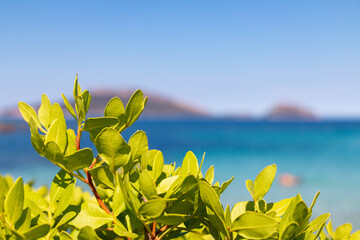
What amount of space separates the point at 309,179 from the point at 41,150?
1943 cm

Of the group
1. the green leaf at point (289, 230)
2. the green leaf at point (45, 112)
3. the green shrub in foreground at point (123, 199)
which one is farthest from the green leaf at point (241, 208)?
the green leaf at point (45, 112)

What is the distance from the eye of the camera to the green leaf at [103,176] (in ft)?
2.00

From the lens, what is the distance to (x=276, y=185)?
1588 cm

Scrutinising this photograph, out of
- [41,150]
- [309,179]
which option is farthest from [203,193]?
[309,179]

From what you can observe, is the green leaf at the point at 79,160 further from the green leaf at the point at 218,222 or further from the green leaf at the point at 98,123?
the green leaf at the point at 218,222

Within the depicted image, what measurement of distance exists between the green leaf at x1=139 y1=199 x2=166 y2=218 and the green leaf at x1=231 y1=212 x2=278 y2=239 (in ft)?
0.41

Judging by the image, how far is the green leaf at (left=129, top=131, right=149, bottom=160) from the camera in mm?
647

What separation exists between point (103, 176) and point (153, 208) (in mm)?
145

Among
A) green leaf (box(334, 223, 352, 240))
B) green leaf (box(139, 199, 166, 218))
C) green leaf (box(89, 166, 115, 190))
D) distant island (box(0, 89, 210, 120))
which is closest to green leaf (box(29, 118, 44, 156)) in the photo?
green leaf (box(89, 166, 115, 190))

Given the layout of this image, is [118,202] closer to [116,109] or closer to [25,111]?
[116,109]

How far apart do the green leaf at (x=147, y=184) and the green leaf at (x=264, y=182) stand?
8.6 inches

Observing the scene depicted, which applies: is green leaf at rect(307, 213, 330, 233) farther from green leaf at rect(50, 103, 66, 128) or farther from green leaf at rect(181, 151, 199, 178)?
green leaf at rect(50, 103, 66, 128)

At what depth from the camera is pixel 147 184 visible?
0.58 m

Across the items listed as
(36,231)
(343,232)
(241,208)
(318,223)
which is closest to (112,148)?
(36,231)
